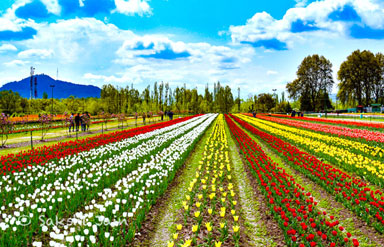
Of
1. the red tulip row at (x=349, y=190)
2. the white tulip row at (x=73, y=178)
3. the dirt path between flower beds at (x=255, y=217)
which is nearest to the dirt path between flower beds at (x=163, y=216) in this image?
the dirt path between flower beds at (x=255, y=217)

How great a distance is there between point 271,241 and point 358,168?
6514 mm

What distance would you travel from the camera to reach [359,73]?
59.2m

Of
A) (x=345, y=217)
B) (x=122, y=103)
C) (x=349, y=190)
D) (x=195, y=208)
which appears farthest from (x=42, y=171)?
(x=122, y=103)

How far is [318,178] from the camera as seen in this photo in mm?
8430

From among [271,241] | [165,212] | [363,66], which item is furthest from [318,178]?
[363,66]

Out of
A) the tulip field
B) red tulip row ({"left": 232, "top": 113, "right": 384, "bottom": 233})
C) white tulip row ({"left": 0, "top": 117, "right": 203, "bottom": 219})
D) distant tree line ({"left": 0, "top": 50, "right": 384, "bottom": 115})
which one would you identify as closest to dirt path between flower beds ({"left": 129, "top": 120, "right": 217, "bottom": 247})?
the tulip field

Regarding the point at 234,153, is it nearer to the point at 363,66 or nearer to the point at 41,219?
the point at 41,219

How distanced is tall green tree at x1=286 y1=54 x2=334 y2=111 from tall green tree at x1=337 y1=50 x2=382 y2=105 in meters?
6.02

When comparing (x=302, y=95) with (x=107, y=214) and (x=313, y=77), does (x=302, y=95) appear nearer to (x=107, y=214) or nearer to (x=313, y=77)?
(x=313, y=77)

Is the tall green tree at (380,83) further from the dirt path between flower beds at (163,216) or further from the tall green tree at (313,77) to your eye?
the dirt path between flower beds at (163,216)

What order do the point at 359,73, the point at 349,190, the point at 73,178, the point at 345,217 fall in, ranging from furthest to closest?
the point at 359,73 < the point at 73,178 < the point at 349,190 < the point at 345,217

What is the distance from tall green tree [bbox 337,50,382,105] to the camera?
5859 cm

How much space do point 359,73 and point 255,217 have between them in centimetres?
6725

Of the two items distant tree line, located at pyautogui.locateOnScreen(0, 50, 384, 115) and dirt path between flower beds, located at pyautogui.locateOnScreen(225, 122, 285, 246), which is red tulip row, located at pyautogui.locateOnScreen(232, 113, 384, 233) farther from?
distant tree line, located at pyautogui.locateOnScreen(0, 50, 384, 115)
